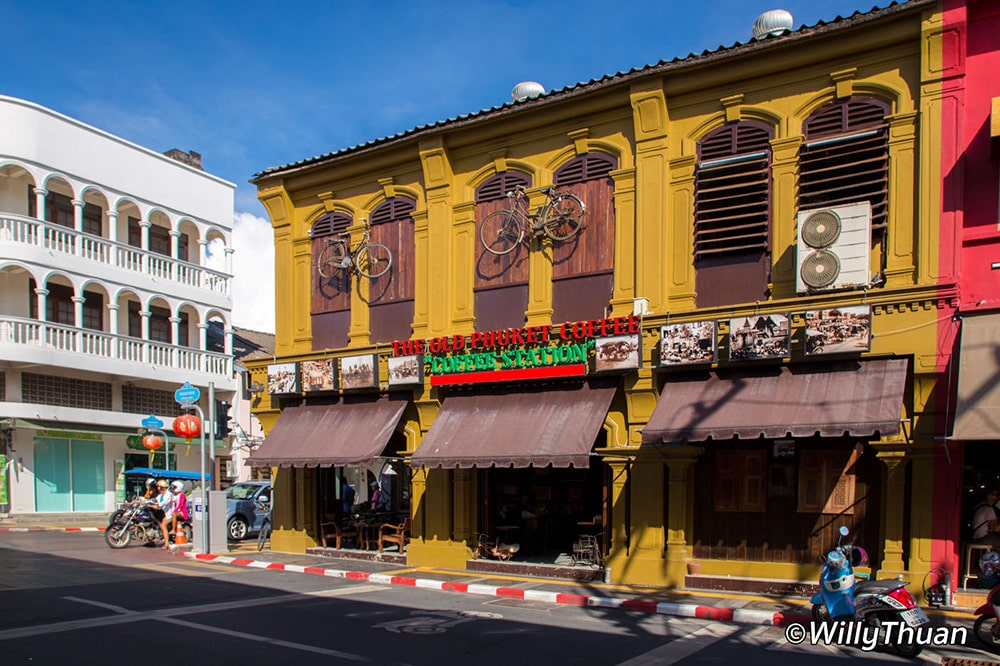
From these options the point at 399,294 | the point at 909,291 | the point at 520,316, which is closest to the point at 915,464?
the point at 909,291

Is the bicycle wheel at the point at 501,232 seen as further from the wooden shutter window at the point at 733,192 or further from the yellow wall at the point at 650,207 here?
the wooden shutter window at the point at 733,192

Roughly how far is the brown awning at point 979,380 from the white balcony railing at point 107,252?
87.3ft

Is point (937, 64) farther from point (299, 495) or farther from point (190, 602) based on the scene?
point (299, 495)

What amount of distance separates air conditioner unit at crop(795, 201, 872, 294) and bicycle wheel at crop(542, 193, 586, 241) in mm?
4120

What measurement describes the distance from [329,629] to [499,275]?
785 cm

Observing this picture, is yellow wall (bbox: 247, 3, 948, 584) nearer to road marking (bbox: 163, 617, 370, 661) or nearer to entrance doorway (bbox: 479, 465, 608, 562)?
entrance doorway (bbox: 479, 465, 608, 562)

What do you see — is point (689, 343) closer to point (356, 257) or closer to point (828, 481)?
point (828, 481)

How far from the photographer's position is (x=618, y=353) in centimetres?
1423

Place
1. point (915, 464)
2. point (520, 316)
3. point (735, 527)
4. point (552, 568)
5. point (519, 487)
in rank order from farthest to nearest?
point (519, 487)
point (520, 316)
point (552, 568)
point (735, 527)
point (915, 464)

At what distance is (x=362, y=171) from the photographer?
18.5 m

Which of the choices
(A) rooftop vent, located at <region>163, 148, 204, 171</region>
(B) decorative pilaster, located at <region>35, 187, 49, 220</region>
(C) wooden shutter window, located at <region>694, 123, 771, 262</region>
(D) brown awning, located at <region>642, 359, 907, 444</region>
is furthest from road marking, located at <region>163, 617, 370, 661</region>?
(A) rooftop vent, located at <region>163, 148, 204, 171</region>

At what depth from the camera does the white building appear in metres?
27.0

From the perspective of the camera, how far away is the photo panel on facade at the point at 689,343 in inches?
523

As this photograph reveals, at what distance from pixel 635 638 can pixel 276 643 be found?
4.24 metres
